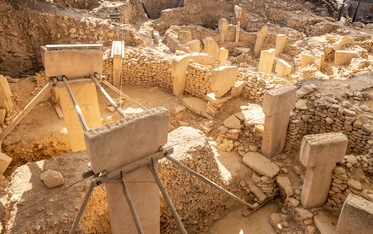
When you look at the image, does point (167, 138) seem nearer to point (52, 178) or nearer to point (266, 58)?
point (52, 178)

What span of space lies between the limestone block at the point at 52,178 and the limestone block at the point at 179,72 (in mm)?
4665

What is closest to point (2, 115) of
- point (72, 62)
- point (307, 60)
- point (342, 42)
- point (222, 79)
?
point (72, 62)

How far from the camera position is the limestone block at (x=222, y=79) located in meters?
6.81

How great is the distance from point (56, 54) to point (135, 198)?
10.8ft

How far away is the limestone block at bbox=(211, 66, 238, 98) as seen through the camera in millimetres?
6809

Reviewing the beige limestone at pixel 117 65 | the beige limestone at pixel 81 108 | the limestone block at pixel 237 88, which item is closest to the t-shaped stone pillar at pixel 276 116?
the limestone block at pixel 237 88

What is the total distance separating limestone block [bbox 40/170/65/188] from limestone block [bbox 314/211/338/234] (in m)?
4.45

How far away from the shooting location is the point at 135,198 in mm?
3596

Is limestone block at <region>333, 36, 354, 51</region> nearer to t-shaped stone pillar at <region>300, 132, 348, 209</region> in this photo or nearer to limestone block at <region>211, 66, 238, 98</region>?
limestone block at <region>211, 66, 238, 98</region>

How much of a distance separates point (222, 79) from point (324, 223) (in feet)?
13.3

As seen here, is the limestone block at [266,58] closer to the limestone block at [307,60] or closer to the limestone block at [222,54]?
the limestone block at [307,60]

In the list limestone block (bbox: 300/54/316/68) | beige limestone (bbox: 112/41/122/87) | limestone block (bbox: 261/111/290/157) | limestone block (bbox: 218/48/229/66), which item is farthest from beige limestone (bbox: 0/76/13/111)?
limestone block (bbox: 300/54/316/68)

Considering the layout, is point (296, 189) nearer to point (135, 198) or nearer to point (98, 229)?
point (135, 198)

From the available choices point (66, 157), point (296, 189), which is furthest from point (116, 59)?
point (296, 189)
